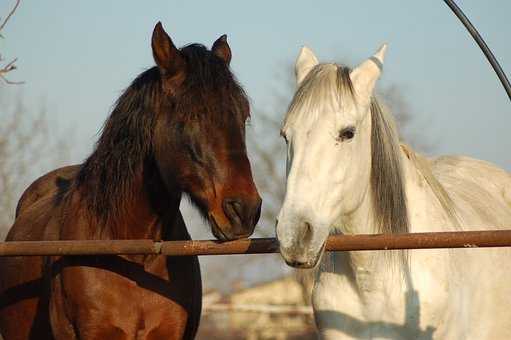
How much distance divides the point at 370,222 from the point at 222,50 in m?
1.36

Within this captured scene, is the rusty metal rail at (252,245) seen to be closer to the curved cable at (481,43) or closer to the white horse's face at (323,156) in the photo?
the white horse's face at (323,156)

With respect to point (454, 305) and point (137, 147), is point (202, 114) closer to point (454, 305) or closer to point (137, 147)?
point (137, 147)

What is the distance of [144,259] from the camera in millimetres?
4695

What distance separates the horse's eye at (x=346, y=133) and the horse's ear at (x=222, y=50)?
117 cm

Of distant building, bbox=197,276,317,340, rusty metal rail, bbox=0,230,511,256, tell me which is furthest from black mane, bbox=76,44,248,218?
distant building, bbox=197,276,317,340

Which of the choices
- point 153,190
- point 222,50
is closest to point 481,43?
point 222,50

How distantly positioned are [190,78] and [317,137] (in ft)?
2.93

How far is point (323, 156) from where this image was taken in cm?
391

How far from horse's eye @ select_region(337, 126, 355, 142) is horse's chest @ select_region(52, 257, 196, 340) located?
1.35 meters

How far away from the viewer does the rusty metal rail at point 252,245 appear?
3.81 meters

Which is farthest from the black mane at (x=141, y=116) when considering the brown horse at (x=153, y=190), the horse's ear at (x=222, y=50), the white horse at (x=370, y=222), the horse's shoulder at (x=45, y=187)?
the horse's shoulder at (x=45, y=187)

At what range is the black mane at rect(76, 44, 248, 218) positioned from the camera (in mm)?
4375

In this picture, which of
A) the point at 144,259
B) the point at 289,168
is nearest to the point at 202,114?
the point at 289,168

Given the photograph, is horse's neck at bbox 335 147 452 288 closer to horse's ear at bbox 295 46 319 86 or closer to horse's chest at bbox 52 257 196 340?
horse's ear at bbox 295 46 319 86
